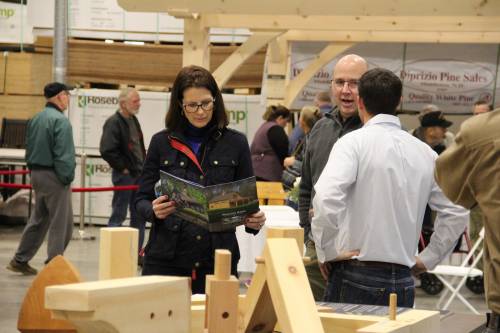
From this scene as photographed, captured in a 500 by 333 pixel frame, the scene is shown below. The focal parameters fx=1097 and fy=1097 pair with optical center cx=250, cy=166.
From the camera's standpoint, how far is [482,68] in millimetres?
14906

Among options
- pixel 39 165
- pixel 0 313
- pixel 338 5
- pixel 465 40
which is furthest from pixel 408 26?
pixel 0 313

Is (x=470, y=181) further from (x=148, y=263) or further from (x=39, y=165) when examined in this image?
(x=39, y=165)

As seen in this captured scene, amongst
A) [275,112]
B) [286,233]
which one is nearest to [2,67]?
[275,112]

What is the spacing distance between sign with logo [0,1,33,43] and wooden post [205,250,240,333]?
1373 cm

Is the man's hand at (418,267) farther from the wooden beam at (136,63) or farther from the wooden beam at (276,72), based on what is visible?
the wooden beam at (136,63)

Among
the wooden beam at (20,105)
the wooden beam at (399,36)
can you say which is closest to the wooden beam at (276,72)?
the wooden beam at (399,36)

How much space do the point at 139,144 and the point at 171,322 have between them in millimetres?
9748

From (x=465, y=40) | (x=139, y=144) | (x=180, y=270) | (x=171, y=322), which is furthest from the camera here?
(x=465, y=40)

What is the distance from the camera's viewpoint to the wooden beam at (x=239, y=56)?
12.4 metres

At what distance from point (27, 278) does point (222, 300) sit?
26.6ft

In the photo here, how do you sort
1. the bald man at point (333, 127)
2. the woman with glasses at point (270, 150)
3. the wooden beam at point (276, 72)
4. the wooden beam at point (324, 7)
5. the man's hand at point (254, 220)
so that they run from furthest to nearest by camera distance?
1. the wooden beam at point (276, 72)
2. the woman with glasses at point (270, 150)
3. the wooden beam at point (324, 7)
4. the bald man at point (333, 127)
5. the man's hand at point (254, 220)

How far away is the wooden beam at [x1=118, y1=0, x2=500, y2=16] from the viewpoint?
1059 cm

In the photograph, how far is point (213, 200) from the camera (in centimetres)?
367

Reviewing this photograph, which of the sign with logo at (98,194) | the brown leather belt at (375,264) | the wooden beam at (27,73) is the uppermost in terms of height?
the wooden beam at (27,73)
